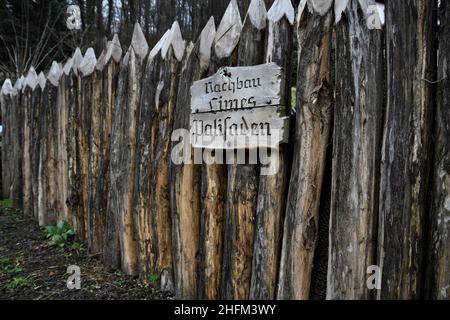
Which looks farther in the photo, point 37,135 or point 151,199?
point 37,135

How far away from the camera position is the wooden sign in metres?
2.06

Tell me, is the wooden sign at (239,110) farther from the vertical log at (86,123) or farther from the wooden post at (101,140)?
the vertical log at (86,123)

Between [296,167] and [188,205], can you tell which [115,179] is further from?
[296,167]

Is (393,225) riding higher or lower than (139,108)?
lower

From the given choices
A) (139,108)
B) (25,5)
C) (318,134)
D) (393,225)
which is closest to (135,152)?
(139,108)

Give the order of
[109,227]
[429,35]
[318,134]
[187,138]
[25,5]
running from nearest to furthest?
[429,35] < [318,134] < [187,138] < [109,227] < [25,5]

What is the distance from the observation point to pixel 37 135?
471 cm

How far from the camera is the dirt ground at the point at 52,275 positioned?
2.83 metres

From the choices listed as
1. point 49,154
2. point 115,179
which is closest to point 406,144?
point 115,179

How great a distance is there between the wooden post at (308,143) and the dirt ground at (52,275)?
1.12 meters

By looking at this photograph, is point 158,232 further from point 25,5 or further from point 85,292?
point 25,5

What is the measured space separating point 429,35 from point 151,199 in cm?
200

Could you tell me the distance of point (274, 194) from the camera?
2092 millimetres

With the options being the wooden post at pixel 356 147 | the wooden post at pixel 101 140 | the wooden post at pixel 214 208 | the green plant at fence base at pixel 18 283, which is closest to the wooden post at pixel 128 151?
the wooden post at pixel 101 140
